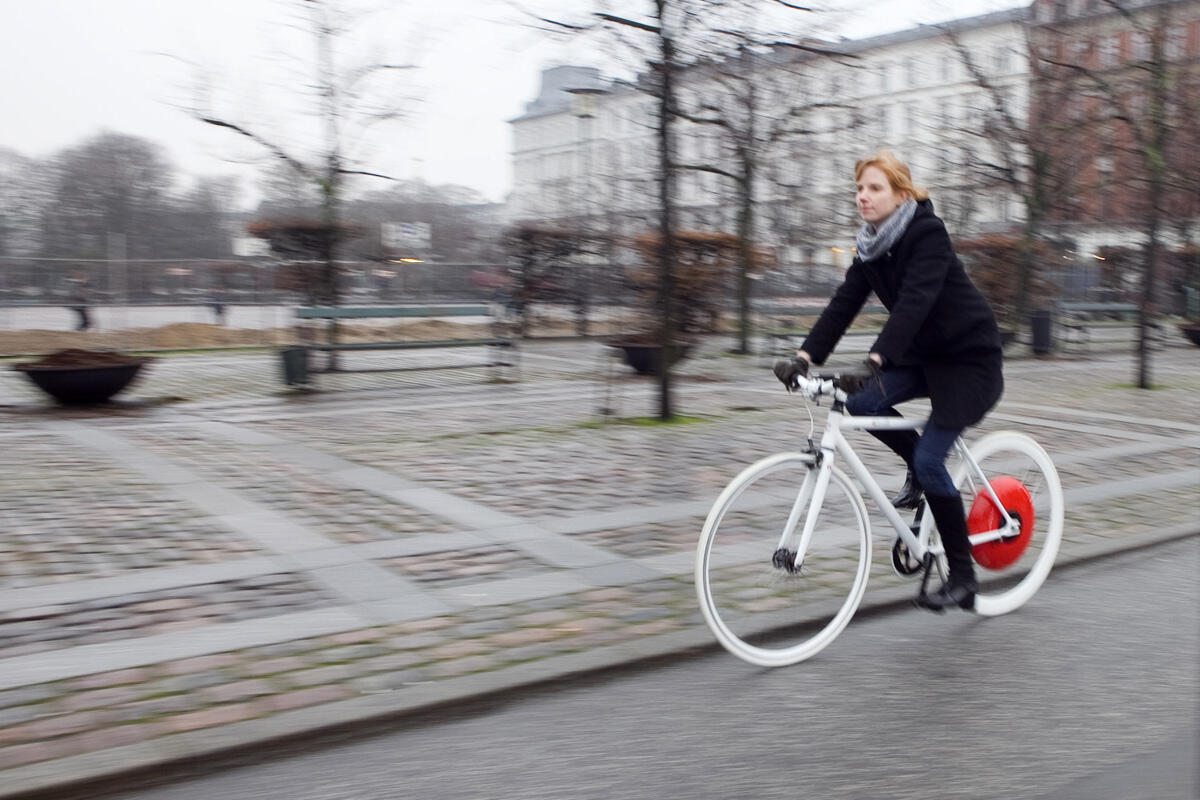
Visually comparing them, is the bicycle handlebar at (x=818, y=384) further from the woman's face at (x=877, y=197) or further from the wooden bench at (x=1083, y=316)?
the wooden bench at (x=1083, y=316)

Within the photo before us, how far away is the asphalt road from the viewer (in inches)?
126

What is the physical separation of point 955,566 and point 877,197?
150 centimetres

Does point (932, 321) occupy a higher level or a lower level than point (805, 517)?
higher

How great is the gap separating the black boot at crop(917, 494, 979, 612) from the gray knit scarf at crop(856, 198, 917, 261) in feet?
3.35

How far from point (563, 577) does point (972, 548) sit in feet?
5.88

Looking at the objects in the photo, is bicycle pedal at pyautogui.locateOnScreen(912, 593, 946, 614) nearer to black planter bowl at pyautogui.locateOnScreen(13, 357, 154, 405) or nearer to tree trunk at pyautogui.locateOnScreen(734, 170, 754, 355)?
black planter bowl at pyautogui.locateOnScreen(13, 357, 154, 405)

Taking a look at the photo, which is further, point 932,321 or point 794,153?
point 794,153

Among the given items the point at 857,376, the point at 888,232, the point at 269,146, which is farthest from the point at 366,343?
the point at 857,376

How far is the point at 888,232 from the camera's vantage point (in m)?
4.25

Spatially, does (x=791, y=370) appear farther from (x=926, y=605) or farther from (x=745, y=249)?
(x=745, y=249)

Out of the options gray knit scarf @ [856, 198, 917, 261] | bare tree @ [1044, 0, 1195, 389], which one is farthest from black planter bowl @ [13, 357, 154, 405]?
bare tree @ [1044, 0, 1195, 389]

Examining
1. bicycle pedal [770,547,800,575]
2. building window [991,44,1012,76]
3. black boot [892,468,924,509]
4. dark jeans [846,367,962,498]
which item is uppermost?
building window [991,44,1012,76]

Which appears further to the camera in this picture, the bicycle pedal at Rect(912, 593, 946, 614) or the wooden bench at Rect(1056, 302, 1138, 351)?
the wooden bench at Rect(1056, 302, 1138, 351)

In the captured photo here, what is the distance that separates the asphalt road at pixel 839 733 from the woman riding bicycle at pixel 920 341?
19.1 inches
